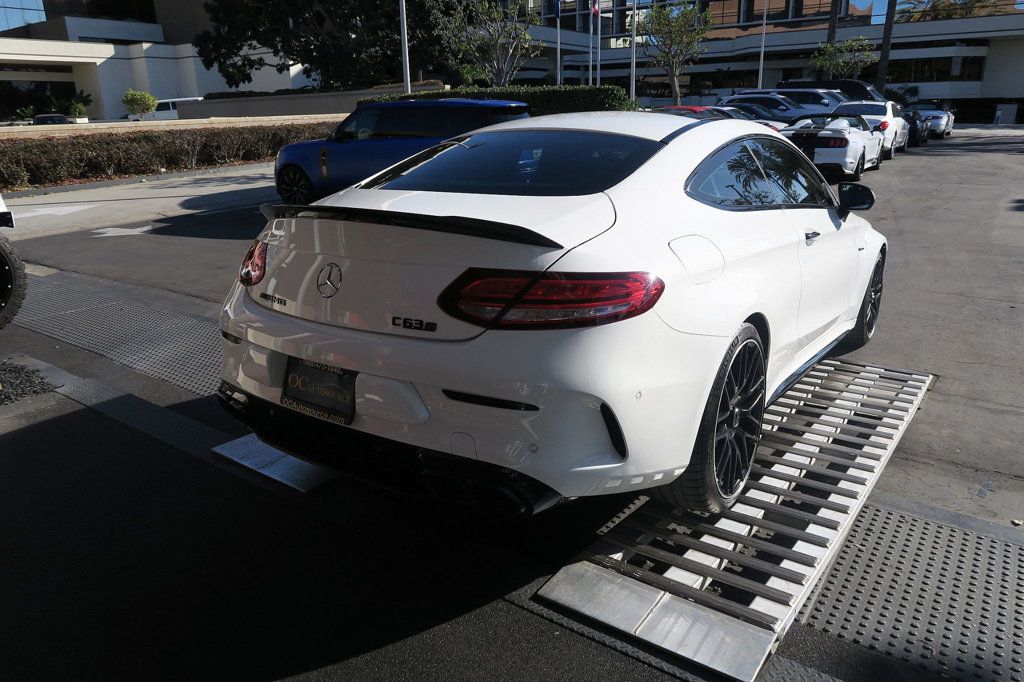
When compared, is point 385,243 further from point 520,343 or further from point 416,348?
point 520,343

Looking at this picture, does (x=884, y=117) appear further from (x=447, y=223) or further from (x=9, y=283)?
(x=447, y=223)

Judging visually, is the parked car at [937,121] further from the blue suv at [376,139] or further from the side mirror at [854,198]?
the side mirror at [854,198]

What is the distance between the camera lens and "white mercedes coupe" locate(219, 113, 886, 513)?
2.57 meters

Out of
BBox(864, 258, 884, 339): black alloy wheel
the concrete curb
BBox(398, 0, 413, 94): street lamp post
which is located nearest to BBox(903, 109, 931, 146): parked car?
BBox(398, 0, 413, 94): street lamp post

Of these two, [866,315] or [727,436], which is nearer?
[727,436]

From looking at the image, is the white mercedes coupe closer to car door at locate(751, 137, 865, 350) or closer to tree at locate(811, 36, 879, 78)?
car door at locate(751, 137, 865, 350)

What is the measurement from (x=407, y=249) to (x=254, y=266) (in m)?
0.90

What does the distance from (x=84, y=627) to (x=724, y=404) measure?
245 cm

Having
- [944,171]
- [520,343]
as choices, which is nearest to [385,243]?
[520,343]

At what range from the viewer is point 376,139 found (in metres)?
11.9

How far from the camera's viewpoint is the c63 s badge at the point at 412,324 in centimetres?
266

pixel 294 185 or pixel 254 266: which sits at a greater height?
pixel 254 266

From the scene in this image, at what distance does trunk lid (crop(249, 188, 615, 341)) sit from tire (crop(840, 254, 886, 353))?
2.89 metres

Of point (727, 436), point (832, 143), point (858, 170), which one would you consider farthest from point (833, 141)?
point (727, 436)
